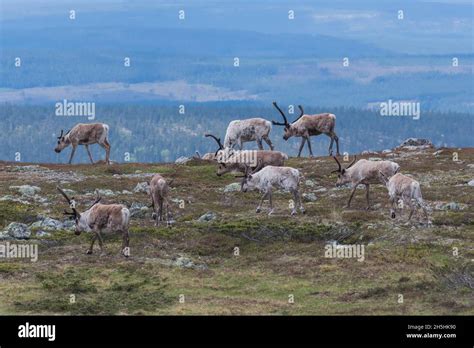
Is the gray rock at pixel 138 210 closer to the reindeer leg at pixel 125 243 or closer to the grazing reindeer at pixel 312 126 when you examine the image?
the reindeer leg at pixel 125 243

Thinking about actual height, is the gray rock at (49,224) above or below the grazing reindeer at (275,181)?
below

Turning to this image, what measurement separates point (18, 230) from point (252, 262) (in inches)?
320

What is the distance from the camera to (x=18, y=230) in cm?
3919

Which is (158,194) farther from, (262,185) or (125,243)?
(125,243)

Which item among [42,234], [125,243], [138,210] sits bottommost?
[125,243]

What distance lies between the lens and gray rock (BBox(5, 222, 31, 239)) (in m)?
39.0

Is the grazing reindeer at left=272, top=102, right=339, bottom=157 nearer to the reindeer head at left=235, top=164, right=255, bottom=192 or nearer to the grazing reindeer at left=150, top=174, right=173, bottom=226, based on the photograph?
the reindeer head at left=235, top=164, right=255, bottom=192

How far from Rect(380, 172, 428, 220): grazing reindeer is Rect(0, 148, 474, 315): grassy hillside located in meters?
0.63

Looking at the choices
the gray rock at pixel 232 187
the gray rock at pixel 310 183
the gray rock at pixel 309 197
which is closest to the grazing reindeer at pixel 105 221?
the gray rock at pixel 309 197

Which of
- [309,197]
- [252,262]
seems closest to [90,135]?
[309,197]

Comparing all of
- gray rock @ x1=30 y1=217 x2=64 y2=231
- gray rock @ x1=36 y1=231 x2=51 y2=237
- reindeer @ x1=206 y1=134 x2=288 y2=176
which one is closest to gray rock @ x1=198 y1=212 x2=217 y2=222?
reindeer @ x1=206 y1=134 x2=288 y2=176

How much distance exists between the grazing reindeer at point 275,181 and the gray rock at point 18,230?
8239 millimetres

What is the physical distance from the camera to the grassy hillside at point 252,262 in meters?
31.9
